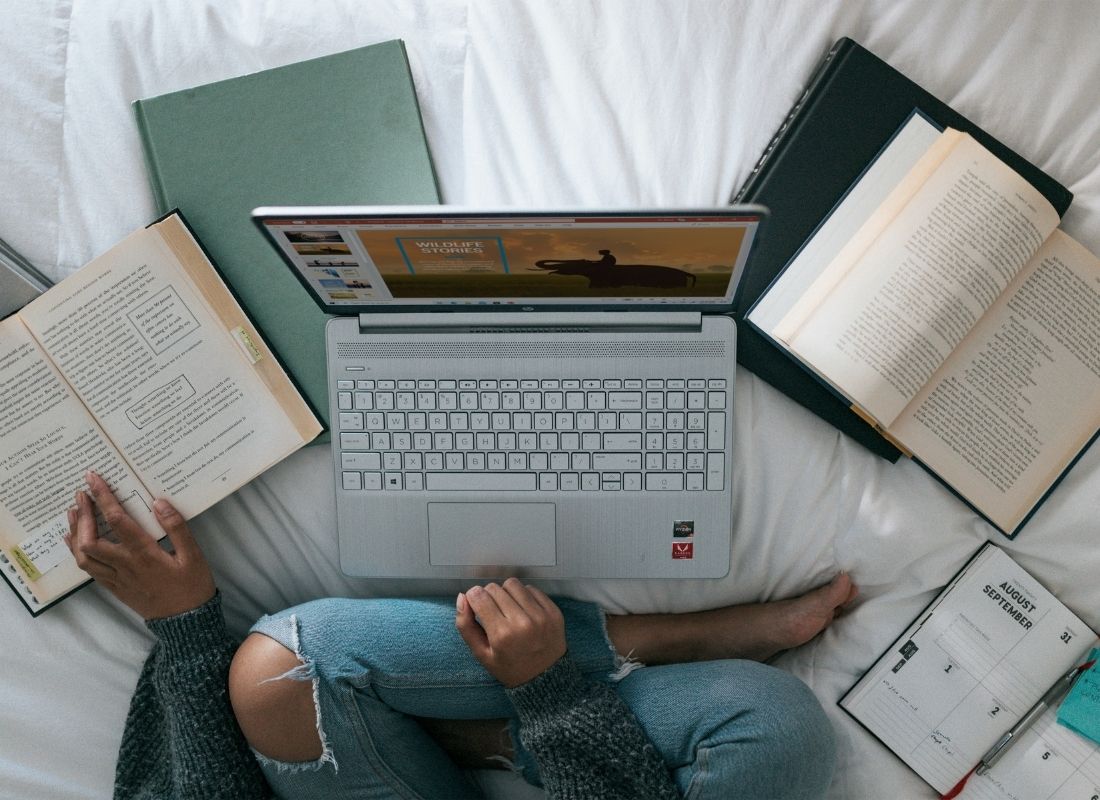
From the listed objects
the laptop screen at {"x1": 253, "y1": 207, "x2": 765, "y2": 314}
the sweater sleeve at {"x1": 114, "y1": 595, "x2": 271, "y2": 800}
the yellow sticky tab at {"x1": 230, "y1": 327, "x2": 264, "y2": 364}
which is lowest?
the sweater sleeve at {"x1": 114, "y1": 595, "x2": 271, "y2": 800}

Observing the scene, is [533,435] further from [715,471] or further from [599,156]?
[599,156]

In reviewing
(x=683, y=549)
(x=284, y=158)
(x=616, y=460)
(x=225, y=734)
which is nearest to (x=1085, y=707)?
(x=683, y=549)

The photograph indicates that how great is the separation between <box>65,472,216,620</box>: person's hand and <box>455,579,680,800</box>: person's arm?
0.96ft

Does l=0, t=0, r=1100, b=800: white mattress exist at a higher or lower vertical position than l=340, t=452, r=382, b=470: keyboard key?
higher

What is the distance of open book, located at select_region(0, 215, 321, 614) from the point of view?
0.89 metres

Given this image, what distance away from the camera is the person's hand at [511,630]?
854 millimetres

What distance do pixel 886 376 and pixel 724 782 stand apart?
430mm

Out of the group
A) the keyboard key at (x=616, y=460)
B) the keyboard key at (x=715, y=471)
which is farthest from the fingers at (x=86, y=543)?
the keyboard key at (x=715, y=471)

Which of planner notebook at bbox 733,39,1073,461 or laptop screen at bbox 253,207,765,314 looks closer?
laptop screen at bbox 253,207,765,314

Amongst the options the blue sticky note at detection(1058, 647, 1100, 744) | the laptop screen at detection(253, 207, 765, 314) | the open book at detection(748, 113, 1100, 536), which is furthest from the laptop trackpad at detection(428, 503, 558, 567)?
the blue sticky note at detection(1058, 647, 1100, 744)

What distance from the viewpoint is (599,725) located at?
0.87m

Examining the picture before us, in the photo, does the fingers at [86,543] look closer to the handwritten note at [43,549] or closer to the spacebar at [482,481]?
the handwritten note at [43,549]

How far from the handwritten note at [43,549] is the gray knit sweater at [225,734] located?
0.13 m

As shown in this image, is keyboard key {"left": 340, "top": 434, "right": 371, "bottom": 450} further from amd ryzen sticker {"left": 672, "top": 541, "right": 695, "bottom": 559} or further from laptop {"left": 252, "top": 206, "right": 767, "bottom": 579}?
amd ryzen sticker {"left": 672, "top": 541, "right": 695, "bottom": 559}
